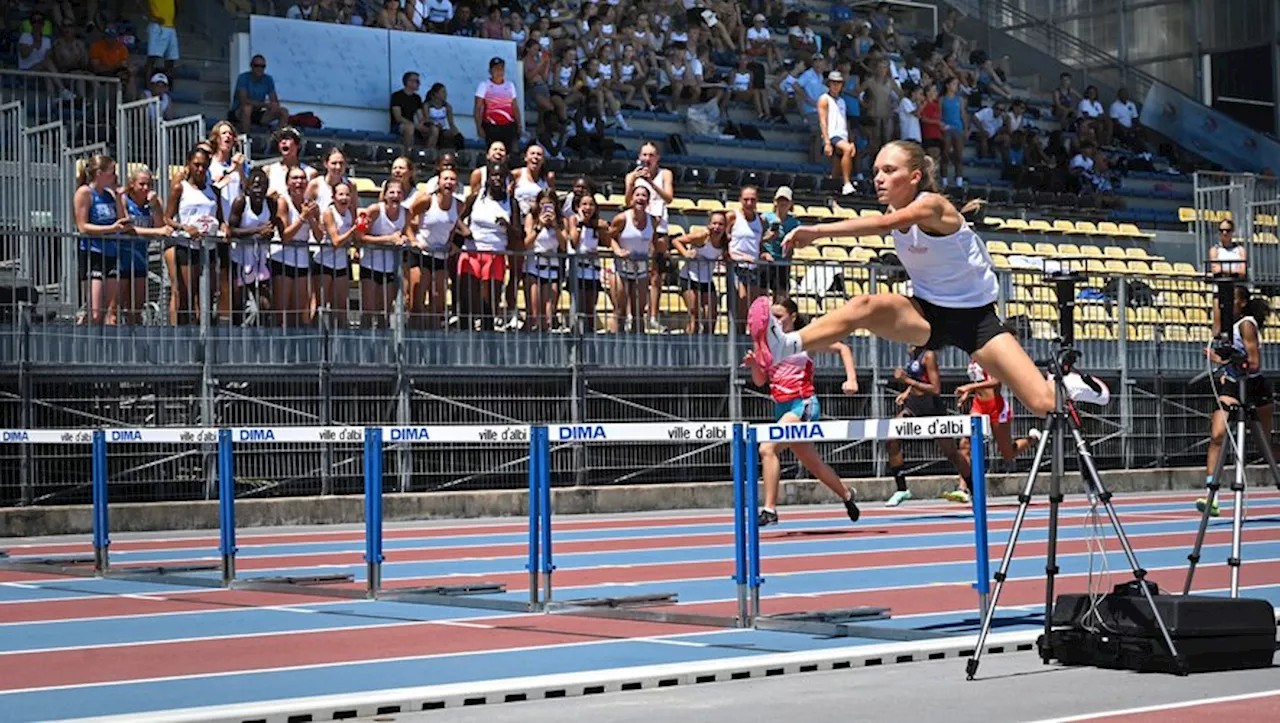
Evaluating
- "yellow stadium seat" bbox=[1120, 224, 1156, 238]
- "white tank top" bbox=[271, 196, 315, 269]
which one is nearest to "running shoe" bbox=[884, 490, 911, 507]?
"white tank top" bbox=[271, 196, 315, 269]

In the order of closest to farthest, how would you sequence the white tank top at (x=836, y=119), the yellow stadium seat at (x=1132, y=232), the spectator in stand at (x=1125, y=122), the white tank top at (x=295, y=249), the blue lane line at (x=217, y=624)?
the blue lane line at (x=217, y=624), the white tank top at (x=295, y=249), the white tank top at (x=836, y=119), the yellow stadium seat at (x=1132, y=232), the spectator in stand at (x=1125, y=122)

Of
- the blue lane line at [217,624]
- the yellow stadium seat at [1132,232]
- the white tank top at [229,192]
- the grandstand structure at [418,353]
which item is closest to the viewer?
the blue lane line at [217,624]

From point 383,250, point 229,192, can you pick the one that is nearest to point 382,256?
point 383,250

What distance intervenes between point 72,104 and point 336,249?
3.63 metres

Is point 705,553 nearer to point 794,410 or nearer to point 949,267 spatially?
point 794,410

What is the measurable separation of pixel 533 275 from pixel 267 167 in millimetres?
2647

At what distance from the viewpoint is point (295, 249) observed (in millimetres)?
18766

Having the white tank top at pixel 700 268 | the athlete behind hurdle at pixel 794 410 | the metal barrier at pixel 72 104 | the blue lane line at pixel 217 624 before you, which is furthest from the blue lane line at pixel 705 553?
the metal barrier at pixel 72 104

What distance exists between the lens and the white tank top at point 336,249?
1889 centimetres

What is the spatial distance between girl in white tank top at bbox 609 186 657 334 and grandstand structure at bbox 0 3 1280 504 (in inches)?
6.4

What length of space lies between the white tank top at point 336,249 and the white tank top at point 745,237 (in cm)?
428

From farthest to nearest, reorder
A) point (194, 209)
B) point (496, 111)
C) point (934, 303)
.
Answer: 1. point (496, 111)
2. point (194, 209)
3. point (934, 303)

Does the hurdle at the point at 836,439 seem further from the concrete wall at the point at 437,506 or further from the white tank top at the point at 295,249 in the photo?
the white tank top at the point at 295,249

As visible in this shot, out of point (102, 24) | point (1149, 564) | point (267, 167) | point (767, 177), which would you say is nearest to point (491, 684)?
point (1149, 564)
